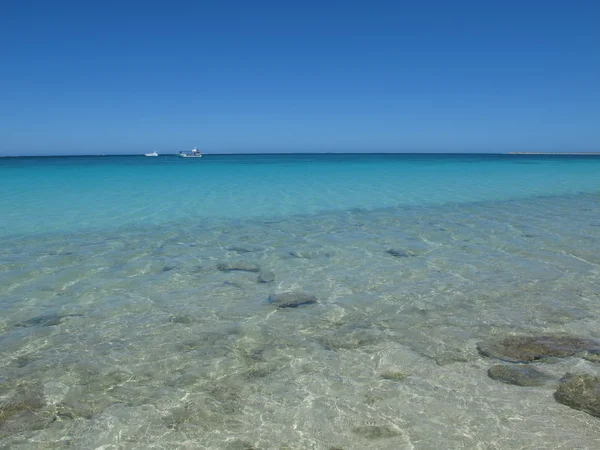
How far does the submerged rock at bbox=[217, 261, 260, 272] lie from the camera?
8.62 metres

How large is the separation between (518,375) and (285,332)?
106 inches

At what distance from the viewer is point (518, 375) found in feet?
15.1

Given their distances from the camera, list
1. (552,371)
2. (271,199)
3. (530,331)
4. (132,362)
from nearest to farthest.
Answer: (552,371)
(132,362)
(530,331)
(271,199)

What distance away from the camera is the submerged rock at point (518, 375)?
4500mm

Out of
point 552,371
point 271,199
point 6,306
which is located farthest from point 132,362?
point 271,199

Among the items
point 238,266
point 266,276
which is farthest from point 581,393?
point 238,266

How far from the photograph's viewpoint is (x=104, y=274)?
8281 millimetres

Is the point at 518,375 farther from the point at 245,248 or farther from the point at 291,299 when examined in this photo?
the point at 245,248

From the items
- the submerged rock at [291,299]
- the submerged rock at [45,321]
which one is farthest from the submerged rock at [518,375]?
the submerged rock at [45,321]

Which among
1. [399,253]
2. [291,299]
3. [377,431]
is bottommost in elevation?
[377,431]

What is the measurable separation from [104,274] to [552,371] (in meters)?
7.11

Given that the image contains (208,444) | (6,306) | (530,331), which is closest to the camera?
(208,444)

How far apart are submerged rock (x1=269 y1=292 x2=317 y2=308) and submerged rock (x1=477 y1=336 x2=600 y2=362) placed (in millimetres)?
2551

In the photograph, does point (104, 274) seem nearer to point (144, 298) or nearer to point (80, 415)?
point (144, 298)
